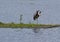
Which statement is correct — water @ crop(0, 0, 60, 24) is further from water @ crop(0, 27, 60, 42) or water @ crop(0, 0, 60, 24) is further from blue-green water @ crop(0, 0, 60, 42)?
water @ crop(0, 27, 60, 42)

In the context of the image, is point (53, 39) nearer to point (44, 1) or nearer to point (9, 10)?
point (9, 10)

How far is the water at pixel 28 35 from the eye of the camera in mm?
13314

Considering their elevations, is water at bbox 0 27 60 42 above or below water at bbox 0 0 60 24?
above

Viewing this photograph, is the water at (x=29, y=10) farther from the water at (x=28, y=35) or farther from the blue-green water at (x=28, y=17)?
the water at (x=28, y=35)

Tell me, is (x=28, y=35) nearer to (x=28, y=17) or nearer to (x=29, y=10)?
(x=28, y=17)

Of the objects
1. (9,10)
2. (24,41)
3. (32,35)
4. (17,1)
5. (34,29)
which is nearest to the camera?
(24,41)

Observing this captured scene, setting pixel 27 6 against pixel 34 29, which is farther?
pixel 27 6

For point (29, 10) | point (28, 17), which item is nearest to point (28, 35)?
point (28, 17)

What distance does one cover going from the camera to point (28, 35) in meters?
13.9

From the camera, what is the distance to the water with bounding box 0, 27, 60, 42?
13.3 m

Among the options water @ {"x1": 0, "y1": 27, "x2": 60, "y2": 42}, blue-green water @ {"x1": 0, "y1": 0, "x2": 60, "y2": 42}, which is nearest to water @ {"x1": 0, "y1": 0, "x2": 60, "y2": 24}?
blue-green water @ {"x1": 0, "y1": 0, "x2": 60, "y2": 42}

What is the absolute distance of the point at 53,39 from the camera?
13367mm

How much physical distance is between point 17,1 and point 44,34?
6190 millimetres

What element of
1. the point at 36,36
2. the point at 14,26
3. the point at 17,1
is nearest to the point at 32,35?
the point at 36,36
